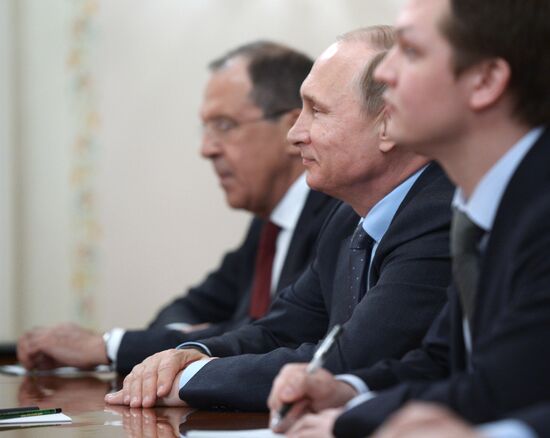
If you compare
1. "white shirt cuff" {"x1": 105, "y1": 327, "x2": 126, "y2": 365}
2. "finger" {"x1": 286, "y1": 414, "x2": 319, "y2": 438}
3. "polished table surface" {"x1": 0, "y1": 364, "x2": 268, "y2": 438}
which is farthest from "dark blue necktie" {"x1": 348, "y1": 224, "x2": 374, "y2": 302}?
"white shirt cuff" {"x1": 105, "y1": 327, "x2": 126, "y2": 365}

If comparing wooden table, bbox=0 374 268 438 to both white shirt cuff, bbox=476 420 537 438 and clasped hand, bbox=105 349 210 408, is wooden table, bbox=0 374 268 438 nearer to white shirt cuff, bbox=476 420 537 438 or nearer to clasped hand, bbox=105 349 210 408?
clasped hand, bbox=105 349 210 408

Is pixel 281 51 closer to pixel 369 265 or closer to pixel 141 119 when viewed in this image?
pixel 141 119

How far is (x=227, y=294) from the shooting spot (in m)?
4.14

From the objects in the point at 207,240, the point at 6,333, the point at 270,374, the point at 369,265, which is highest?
the point at 369,265

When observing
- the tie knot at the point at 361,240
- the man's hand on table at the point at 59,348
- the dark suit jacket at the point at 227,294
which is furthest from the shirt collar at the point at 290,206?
the tie knot at the point at 361,240

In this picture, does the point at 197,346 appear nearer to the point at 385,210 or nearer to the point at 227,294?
the point at 385,210

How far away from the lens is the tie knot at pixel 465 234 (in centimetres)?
163

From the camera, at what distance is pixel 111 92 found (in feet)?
16.6

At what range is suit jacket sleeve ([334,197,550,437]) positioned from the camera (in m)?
1.39

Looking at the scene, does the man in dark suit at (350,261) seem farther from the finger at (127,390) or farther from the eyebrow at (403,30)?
the eyebrow at (403,30)

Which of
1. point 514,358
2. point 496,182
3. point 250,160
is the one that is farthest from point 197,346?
point 250,160

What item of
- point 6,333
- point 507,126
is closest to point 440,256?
point 507,126

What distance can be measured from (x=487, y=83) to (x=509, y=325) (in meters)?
0.36

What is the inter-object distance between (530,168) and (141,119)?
3.65 metres
